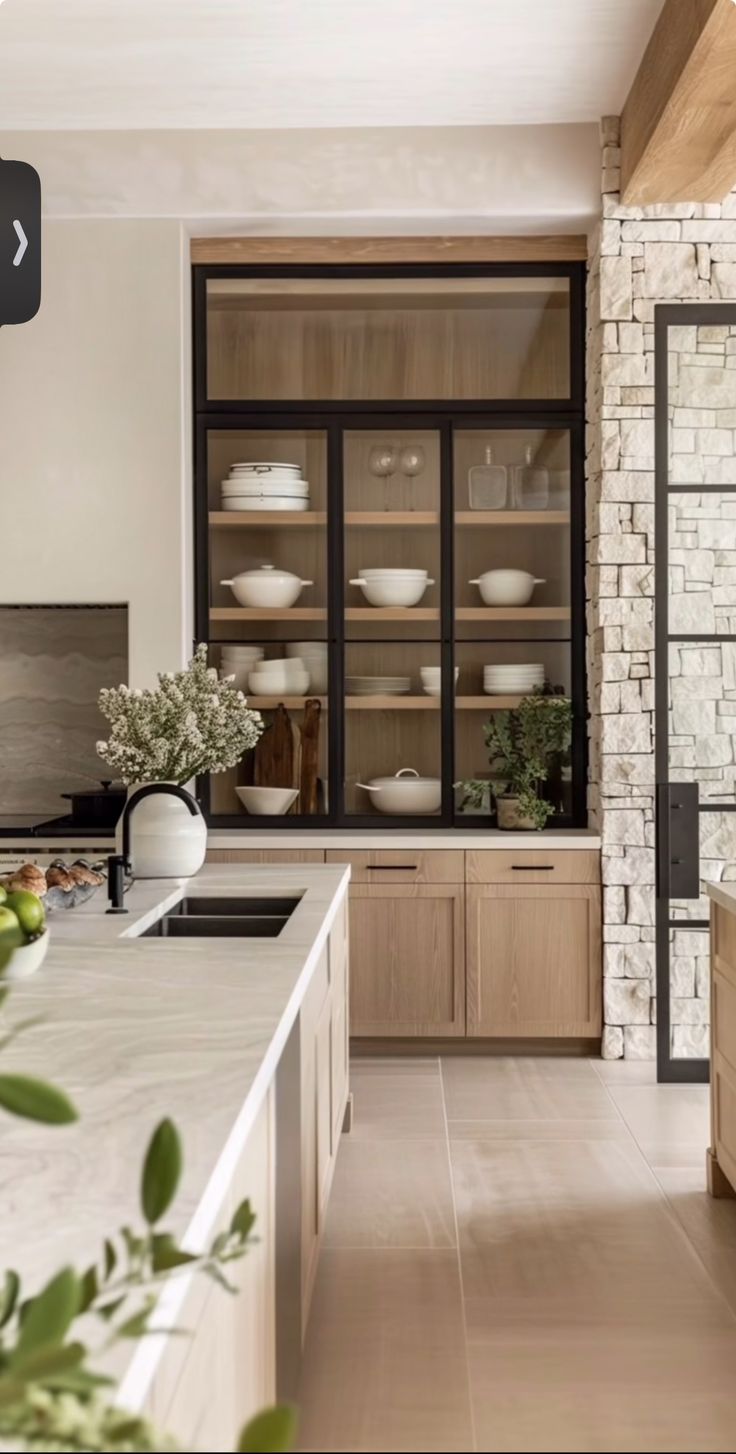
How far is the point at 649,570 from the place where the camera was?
5.07 meters

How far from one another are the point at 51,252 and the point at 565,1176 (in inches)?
152

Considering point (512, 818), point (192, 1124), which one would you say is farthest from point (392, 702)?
point (192, 1124)

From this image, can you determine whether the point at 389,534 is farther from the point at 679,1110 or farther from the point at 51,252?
the point at 679,1110

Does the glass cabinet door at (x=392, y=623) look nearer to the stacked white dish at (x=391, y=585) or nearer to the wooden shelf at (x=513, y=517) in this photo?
the stacked white dish at (x=391, y=585)

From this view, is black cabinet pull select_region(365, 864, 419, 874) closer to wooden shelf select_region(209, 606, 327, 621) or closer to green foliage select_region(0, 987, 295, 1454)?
wooden shelf select_region(209, 606, 327, 621)

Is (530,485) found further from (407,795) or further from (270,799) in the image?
(270,799)

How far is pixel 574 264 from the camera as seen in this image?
540cm

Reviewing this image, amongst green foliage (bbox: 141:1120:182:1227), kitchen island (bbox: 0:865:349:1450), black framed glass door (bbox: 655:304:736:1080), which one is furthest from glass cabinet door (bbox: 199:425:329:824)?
green foliage (bbox: 141:1120:182:1227)

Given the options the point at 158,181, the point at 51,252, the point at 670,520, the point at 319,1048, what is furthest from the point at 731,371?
the point at 319,1048

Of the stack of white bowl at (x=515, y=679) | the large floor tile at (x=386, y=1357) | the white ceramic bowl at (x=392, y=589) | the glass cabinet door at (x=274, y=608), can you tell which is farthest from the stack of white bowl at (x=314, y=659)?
the large floor tile at (x=386, y=1357)

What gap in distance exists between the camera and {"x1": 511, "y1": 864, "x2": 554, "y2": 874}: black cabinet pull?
5.16 metres

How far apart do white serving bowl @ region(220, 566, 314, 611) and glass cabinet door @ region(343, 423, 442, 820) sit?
0.25 meters

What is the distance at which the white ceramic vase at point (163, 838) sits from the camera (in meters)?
3.76

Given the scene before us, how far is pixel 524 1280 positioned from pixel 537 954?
2.10m
